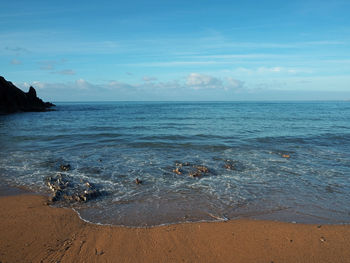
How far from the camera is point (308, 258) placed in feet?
14.0

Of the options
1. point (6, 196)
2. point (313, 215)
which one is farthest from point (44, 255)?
point (313, 215)

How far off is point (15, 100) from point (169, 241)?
181 feet

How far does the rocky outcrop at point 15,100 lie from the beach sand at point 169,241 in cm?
4618

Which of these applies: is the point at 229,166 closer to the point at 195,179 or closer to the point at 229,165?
the point at 229,165

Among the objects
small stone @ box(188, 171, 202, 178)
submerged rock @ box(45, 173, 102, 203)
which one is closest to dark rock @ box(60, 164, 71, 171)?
submerged rock @ box(45, 173, 102, 203)

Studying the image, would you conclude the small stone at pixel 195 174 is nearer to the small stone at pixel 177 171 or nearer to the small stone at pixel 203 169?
the small stone at pixel 203 169

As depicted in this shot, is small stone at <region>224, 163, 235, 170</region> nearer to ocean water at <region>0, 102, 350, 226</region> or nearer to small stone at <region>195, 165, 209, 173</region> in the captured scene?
ocean water at <region>0, 102, 350, 226</region>

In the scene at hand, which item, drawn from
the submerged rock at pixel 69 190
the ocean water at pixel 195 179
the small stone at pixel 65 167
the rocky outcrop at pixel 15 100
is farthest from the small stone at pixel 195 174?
the rocky outcrop at pixel 15 100

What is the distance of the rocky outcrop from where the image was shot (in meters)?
42.8

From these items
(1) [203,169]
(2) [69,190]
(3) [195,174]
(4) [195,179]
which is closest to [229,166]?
(1) [203,169]

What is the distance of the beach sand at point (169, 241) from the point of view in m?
4.29

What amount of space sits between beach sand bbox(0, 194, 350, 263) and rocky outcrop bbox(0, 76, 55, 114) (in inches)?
1818

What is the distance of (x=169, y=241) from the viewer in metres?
4.75

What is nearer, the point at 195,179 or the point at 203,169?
the point at 195,179
